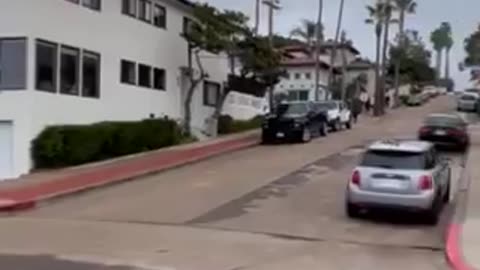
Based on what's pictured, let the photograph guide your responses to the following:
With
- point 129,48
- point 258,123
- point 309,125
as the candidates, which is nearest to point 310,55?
point 258,123

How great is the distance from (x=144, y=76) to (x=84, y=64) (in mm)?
5985

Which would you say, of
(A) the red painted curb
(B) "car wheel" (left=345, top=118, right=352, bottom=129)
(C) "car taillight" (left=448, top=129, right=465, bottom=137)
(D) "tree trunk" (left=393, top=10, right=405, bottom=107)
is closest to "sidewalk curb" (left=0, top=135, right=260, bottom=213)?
(C) "car taillight" (left=448, top=129, right=465, bottom=137)

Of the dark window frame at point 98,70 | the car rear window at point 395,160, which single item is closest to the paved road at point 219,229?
the car rear window at point 395,160

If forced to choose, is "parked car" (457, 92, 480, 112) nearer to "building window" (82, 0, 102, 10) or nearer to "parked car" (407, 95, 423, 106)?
"parked car" (407, 95, 423, 106)

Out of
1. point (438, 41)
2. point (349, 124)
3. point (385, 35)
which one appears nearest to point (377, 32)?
point (385, 35)

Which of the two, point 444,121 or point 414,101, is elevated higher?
point 414,101

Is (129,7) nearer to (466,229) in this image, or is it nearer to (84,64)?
(84,64)

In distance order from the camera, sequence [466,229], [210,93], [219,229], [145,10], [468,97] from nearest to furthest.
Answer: [466,229], [219,229], [145,10], [210,93], [468,97]

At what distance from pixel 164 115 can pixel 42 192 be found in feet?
55.0

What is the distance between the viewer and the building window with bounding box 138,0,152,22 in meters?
36.1

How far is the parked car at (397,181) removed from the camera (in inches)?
698

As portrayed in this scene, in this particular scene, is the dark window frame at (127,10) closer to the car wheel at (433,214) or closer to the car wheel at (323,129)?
the car wheel at (323,129)

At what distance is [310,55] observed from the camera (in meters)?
96.8

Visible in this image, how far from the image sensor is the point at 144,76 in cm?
3681
